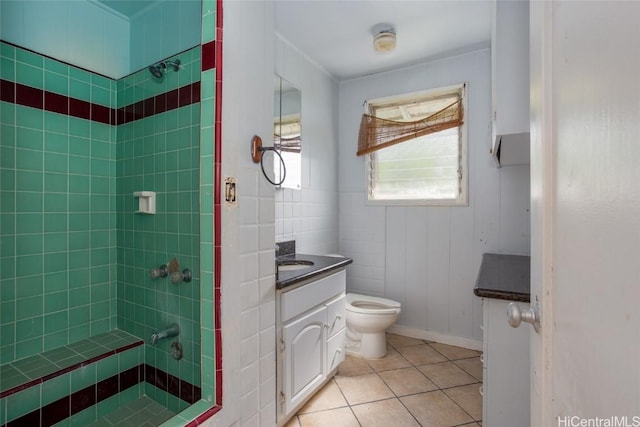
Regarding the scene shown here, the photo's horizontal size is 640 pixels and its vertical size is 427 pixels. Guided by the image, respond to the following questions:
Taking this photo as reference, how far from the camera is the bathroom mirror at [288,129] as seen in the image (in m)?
2.27

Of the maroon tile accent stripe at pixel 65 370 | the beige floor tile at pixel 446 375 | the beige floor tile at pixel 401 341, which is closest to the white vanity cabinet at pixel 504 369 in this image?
the beige floor tile at pixel 446 375

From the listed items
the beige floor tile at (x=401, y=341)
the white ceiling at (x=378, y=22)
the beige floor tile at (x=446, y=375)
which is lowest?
the beige floor tile at (x=446, y=375)

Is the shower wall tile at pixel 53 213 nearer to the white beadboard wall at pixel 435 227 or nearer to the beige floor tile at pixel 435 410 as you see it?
the beige floor tile at pixel 435 410

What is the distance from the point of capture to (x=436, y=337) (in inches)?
107

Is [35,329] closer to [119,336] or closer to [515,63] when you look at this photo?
[119,336]

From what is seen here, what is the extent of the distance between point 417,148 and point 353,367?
1.96 metres

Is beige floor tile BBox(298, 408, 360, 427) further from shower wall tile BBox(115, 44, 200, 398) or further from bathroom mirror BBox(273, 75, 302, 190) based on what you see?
bathroom mirror BBox(273, 75, 302, 190)

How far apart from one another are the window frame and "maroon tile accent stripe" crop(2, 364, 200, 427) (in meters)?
2.17

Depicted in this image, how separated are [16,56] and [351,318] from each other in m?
2.50

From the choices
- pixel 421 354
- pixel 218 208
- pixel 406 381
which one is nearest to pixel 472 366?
pixel 421 354

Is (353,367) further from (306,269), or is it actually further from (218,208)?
(218,208)

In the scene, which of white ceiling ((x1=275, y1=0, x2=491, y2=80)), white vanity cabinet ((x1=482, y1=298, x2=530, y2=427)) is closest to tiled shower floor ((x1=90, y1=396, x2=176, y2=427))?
white vanity cabinet ((x1=482, y1=298, x2=530, y2=427))

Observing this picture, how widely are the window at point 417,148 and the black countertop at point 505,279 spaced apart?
2.18 feet

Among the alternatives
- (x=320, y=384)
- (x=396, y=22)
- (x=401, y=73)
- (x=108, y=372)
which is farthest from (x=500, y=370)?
(x=401, y=73)
